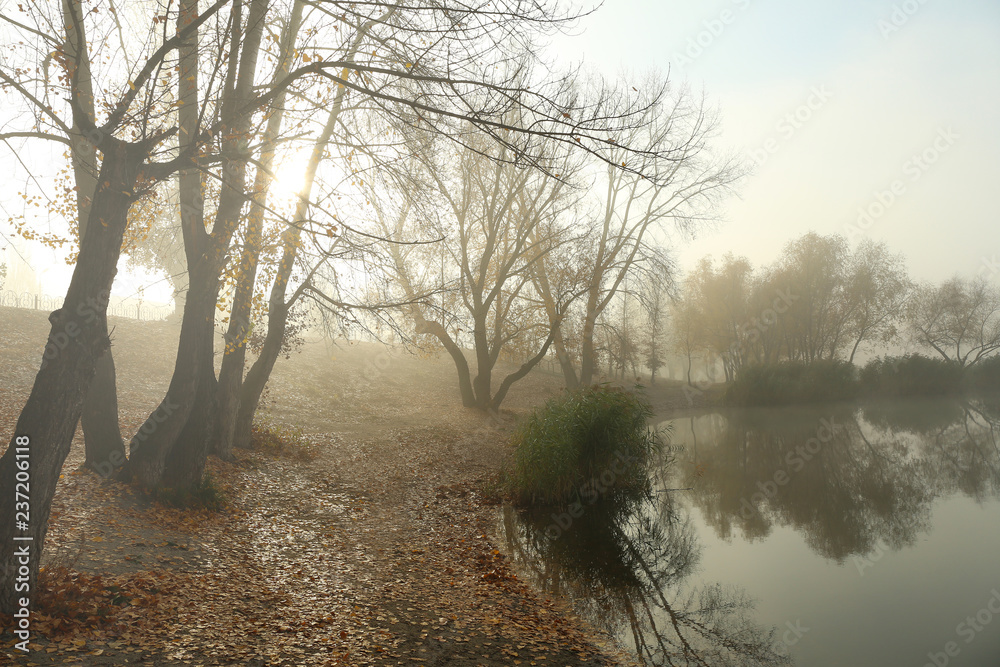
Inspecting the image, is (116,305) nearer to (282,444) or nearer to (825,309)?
(282,444)

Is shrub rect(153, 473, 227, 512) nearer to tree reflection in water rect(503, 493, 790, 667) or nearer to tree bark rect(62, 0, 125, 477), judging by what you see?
tree bark rect(62, 0, 125, 477)

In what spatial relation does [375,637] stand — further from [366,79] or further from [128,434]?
[128,434]

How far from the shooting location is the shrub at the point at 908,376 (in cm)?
3023

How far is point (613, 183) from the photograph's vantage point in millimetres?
24328

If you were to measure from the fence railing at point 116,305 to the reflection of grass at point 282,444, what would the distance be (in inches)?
664

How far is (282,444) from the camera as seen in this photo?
1222 centimetres

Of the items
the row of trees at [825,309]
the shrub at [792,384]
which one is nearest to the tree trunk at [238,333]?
the shrub at [792,384]

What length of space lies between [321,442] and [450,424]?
5.22 metres

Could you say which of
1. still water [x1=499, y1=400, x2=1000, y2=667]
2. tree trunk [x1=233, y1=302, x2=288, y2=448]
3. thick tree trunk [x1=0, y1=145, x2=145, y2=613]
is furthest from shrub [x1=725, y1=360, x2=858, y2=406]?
thick tree trunk [x1=0, y1=145, x2=145, y2=613]

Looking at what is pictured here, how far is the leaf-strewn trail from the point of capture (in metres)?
4.54

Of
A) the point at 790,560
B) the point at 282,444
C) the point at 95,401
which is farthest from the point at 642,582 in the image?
the point at 282,444

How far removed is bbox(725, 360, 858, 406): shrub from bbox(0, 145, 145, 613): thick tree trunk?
1092 inches

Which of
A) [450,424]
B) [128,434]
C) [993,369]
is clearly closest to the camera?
[128,434]

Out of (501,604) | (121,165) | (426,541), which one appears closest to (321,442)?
(426,541)
